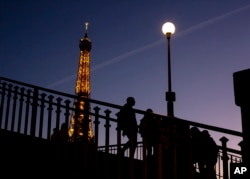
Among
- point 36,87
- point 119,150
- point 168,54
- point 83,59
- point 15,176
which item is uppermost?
point 83,59

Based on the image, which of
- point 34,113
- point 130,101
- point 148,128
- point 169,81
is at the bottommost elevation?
point 148,128

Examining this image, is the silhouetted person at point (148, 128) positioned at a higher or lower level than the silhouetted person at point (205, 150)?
higher

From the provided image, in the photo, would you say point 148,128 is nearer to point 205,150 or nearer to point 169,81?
point 205,150

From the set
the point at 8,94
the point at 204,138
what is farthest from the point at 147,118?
the point at 8,94

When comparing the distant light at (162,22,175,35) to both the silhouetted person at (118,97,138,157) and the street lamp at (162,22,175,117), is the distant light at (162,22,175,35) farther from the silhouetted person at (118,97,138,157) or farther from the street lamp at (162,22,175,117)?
the silhouetted person at (118,97,138,157)

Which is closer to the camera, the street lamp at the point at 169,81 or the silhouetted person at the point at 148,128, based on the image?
the silhouetted person at the point at 148,128

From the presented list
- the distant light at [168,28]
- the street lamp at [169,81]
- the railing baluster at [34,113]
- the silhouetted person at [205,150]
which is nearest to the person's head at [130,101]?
the silhouetted person at [205,150]

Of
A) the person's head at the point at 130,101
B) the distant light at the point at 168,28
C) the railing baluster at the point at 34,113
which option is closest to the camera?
the railing baluster at the point at 34,113

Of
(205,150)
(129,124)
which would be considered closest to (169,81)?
(205,150)

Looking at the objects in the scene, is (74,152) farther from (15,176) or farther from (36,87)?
(36,87)

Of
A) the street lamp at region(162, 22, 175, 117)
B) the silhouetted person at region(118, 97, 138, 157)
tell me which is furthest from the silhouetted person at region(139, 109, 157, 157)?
the street lamp at region(162, 22, 175, 117)

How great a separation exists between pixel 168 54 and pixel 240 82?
278 inches

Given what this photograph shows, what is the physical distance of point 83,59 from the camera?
57.3 m

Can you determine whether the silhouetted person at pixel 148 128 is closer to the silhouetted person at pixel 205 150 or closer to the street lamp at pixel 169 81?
the silhouetted person at pixel 205 150
